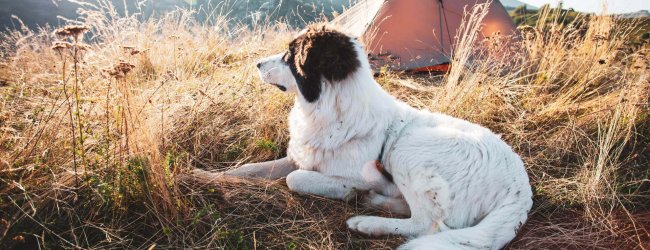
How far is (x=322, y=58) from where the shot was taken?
2379mm

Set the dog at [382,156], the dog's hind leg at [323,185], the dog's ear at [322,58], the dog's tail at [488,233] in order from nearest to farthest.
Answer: the dog's tail at [488,233] → the dog at [382,156] → the dog's ear at [322,58] → the dog's hind leg at [323,185]

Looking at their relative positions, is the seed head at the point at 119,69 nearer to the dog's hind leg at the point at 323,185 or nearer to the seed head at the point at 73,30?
the seed head at the point at 73,30

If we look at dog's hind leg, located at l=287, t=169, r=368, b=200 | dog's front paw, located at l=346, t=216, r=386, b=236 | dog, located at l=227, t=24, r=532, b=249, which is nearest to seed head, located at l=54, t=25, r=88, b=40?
dog, located at l=227, t=24, r=532, b=249

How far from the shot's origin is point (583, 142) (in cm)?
334

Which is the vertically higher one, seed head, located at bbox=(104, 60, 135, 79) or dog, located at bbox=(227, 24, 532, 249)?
seed head, located at bbox=(104, 60, 135, 79)

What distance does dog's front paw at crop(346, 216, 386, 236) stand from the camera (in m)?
2.18

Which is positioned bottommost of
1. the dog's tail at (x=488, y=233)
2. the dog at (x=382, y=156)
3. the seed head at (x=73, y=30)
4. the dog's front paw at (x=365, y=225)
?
the dog's front paw at (x=365, y=225)

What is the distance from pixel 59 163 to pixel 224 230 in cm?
104

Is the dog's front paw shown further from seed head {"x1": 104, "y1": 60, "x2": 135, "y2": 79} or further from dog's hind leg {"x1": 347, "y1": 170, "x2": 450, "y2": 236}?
seed head {"x1": 104, "y1": 60, "x2": 135, "y2": 79}

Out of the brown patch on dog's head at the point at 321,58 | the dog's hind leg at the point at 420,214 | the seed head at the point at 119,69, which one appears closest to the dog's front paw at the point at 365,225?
the dog's hind leg at the point at 420,214

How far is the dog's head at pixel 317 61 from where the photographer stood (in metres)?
2.37

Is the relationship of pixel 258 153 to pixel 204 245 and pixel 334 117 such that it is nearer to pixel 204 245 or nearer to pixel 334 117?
pixel 334 117

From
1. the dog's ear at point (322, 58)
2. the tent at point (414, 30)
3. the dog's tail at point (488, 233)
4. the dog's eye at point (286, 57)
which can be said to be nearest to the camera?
the dog's tail at point (488, 233)

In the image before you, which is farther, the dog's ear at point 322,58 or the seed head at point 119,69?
the dog's ear at point 322,58
